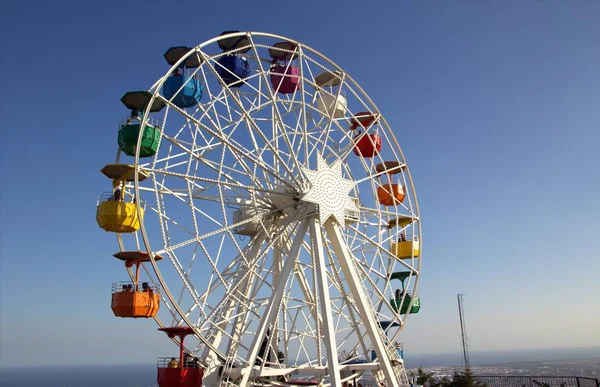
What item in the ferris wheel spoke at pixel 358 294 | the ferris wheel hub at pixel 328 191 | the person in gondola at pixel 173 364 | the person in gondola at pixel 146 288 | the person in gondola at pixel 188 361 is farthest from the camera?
the ferris wheel hub at pixel 328 191

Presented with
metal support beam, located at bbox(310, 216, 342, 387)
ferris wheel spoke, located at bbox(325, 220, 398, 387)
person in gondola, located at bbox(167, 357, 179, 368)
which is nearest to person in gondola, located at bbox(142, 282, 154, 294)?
person in gondola, located at bbox(167, 357, 179, 368)

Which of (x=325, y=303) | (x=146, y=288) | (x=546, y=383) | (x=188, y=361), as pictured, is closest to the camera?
(x=146, y=288)

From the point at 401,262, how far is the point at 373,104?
6872 millimetres

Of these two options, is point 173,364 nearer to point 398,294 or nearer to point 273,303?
point 273,303

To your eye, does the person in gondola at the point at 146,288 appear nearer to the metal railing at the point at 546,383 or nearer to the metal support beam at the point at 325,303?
the metal support beam at the point at 325,303

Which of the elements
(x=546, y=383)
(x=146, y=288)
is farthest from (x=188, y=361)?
(x=546, y=383)

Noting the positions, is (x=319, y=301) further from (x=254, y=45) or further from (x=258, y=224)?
(x=254, y=45)

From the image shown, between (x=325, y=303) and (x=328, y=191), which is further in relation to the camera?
(x=328, y=191)

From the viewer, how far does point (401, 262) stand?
67.6 feet

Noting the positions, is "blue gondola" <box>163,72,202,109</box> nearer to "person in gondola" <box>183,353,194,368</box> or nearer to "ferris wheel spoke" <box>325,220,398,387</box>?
"ferris wheel spoke" <box>325,220,398,387</box>

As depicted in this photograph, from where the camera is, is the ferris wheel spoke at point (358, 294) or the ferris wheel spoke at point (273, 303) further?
the ferris wheel spoke at point (358, 294)

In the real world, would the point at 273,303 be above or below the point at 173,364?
above

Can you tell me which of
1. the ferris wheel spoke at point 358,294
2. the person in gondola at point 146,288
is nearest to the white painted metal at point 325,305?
the ferris wheel spoke at point 358,294

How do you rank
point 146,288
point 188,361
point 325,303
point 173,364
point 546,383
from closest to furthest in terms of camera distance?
point 146,288 → point 173,364 → point 325,303 → point 188,361 → point 546,383
